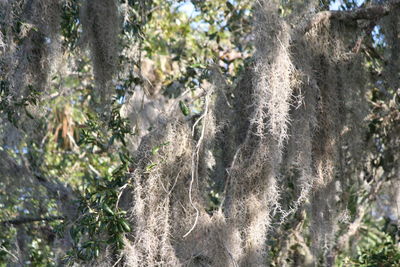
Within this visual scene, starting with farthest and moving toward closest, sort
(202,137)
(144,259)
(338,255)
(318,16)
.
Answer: (338,255)
(318,16)
(202,137)
(144,259)

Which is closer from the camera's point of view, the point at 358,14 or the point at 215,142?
the point at 215,142

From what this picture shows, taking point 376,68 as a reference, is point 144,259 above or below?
below

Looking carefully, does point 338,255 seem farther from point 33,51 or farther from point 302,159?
point 33,51

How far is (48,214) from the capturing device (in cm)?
507

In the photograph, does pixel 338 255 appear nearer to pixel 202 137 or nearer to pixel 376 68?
pixel 376 68

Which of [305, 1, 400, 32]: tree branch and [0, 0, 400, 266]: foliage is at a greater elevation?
[305, 1, 400, 32]: tree branch

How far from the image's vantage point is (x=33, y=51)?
13.2 ft

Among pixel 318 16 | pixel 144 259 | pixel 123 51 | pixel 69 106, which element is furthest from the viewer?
pixel 69 106

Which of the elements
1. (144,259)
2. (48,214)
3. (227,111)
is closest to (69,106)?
(48,214)

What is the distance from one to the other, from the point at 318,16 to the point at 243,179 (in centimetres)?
99

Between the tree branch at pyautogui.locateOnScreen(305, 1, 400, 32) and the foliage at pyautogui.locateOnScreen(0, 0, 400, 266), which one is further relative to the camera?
the tree branch at pyautogui.locateOnScreen(305, 1, 400, 32)

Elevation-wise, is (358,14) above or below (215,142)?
above

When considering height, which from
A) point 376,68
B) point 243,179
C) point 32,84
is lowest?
point 243,179

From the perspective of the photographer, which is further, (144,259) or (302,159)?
(302,159)
